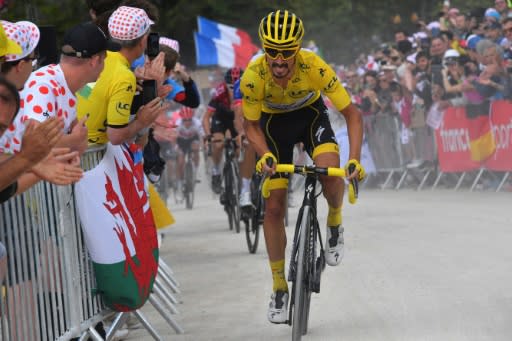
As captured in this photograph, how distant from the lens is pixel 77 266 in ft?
22.6

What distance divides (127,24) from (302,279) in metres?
2.16

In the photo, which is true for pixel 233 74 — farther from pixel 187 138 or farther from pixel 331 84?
pixel 187 138

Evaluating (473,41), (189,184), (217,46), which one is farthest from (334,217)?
(217,46)

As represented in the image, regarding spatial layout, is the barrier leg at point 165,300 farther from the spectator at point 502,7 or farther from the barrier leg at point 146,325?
the spectator at point 502,7

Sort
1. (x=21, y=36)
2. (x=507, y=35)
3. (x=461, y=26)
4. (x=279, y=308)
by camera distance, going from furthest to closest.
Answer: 1. (x=461, y=26)
2. (x=507, y=35)
3. (x=279, y=308)
4. (x=21, y=36)

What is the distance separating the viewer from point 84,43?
690 cm

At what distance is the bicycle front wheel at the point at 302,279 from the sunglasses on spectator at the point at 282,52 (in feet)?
3.27

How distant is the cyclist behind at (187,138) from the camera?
23.9 m

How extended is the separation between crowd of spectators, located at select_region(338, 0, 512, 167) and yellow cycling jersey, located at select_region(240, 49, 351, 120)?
10216 millimetres

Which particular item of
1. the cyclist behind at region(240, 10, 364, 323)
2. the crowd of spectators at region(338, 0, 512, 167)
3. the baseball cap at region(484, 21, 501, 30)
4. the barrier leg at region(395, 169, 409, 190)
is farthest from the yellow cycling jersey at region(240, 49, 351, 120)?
the barrier leg at region(395, 169, 409, 190)

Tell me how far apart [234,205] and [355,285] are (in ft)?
18.1

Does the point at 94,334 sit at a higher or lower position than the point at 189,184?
higher

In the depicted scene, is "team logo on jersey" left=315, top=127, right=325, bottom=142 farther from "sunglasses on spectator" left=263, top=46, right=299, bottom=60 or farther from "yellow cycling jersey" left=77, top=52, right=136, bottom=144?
"yellow cycling jersey" left=77, top=52, right=136, bottom=144

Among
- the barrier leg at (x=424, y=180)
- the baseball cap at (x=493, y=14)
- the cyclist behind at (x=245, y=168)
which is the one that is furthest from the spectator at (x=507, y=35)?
the cyclist behind at (x=245, y=168)
